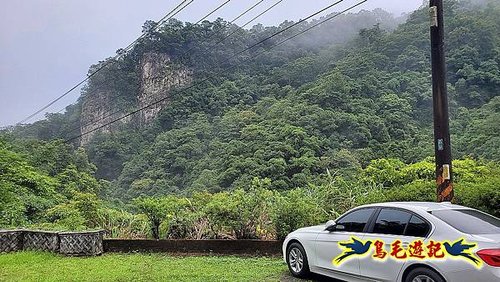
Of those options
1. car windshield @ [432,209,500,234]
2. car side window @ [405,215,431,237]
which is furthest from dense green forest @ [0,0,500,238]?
car side window @ [405,215,431,237]

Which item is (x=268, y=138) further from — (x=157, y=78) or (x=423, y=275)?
(x=157, y=78)

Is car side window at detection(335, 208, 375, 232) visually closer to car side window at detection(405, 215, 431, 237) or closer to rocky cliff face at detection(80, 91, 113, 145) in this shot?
car side window at detection(405, 215, 431, 237)

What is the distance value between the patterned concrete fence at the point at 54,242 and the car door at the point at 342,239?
5.95 m

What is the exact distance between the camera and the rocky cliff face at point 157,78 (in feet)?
185

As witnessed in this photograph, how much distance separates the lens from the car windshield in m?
5.29

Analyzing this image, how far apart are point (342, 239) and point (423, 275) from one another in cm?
144

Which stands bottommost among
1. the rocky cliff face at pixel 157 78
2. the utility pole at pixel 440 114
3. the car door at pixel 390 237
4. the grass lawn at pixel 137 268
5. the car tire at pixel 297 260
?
the grass lawn at pixel 137 268

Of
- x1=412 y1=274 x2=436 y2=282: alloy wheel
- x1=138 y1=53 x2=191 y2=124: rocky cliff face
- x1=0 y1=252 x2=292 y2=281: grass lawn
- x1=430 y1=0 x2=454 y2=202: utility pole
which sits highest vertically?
x1=138 y1=53 x2=191 y2=124: rocky cliff face

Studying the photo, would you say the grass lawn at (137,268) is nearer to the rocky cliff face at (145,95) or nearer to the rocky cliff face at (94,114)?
the rocky cliff face at (145,95)

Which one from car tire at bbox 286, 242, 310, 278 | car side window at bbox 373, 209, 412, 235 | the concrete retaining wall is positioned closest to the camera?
car side window at bbox 373, 209, 412, 235

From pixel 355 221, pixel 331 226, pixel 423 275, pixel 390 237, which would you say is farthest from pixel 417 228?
pixel 331 226

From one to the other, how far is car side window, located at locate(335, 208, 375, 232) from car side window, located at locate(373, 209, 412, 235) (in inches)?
8.9

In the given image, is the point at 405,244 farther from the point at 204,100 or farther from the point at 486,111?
the point at 204,100

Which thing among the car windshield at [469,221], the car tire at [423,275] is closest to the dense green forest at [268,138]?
the car windshield at [469,221]
